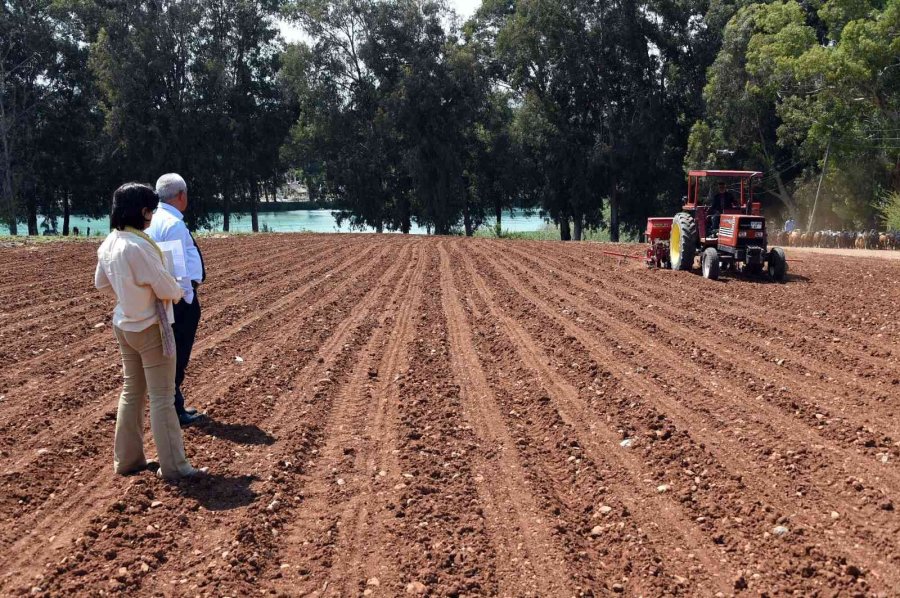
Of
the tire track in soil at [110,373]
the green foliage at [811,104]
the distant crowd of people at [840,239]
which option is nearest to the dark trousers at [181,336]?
the tire track in soil at [110,373]

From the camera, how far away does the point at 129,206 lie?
15.8 feet

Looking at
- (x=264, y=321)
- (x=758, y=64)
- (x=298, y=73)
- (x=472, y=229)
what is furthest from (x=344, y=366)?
(x=472, y=229)

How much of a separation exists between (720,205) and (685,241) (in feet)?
4.03

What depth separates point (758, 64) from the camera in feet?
112

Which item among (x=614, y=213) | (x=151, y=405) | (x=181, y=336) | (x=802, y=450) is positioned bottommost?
(x=802, y=450)

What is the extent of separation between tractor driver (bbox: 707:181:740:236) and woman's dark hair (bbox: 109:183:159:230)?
43.9ft

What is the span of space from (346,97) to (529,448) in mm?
41750

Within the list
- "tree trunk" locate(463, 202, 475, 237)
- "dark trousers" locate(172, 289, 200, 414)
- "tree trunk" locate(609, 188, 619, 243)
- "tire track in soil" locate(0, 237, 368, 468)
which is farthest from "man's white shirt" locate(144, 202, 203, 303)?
"tree trunk" locate(463, 202, 475, 237)

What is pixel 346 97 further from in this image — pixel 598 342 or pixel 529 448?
pixel 529 448

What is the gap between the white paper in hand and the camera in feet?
18.8

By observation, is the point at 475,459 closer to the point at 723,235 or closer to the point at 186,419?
the point at 186,419

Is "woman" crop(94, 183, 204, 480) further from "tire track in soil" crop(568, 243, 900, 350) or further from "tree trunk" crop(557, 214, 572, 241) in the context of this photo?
"tree trunk" crop(557, 214, 572, 241)

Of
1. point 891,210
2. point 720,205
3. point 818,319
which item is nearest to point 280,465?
point 818,319

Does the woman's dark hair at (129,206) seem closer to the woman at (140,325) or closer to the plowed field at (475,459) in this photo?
the woman at (140,325)
